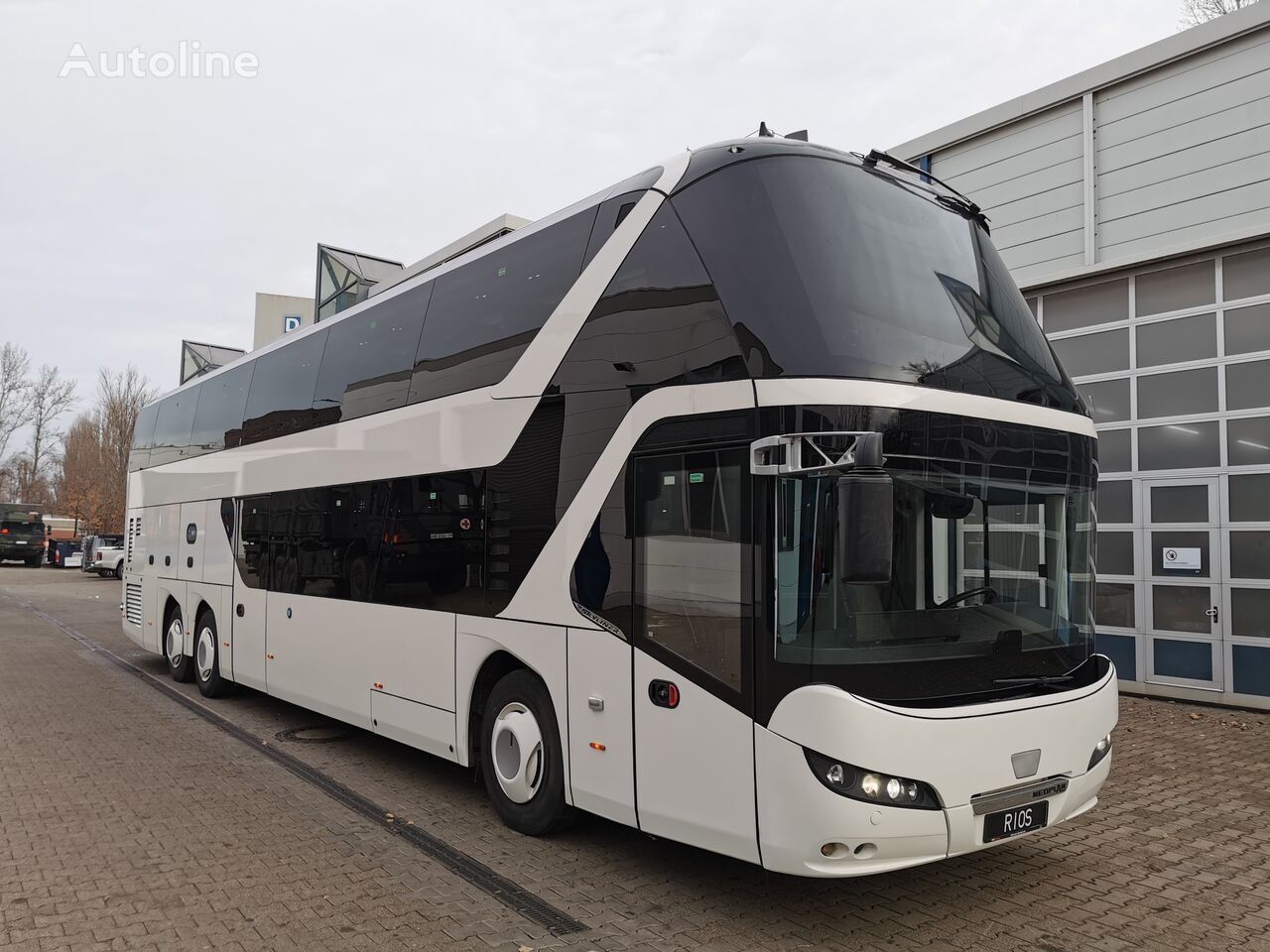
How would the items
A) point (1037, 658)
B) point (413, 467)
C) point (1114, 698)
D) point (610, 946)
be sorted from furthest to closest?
point (413, 467) < point (1114, 698) < point (1037, 658) < point (610, 946)

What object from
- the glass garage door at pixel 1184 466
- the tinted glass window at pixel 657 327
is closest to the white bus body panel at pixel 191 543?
the tinted glass window at pixel 657 327

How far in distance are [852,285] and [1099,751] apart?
113 inches

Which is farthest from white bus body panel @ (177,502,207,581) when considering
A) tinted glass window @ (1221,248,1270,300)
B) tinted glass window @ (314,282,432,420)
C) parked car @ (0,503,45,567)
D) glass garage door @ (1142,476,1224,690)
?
parked car @ (0,503,45,567)

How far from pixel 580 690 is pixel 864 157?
3.57m

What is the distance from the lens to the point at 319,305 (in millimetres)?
25516

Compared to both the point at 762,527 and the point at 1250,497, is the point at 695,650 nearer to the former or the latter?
the point at 762,527

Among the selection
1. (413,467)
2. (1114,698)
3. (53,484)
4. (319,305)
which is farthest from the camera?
(53,484)

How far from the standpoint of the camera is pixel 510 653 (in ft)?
19.7

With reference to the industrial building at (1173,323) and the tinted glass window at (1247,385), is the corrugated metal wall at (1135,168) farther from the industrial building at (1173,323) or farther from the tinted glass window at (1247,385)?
the tinted glass window at (1247,385)

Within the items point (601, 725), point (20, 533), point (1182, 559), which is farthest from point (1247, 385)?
point (20, 533)

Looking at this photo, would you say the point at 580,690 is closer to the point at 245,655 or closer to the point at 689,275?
the point at 689,275

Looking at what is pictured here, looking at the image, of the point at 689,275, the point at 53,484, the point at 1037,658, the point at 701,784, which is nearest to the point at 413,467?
the point at 689,275

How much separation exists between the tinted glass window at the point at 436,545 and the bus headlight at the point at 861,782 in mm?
2978

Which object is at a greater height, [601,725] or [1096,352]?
[1096,352]
